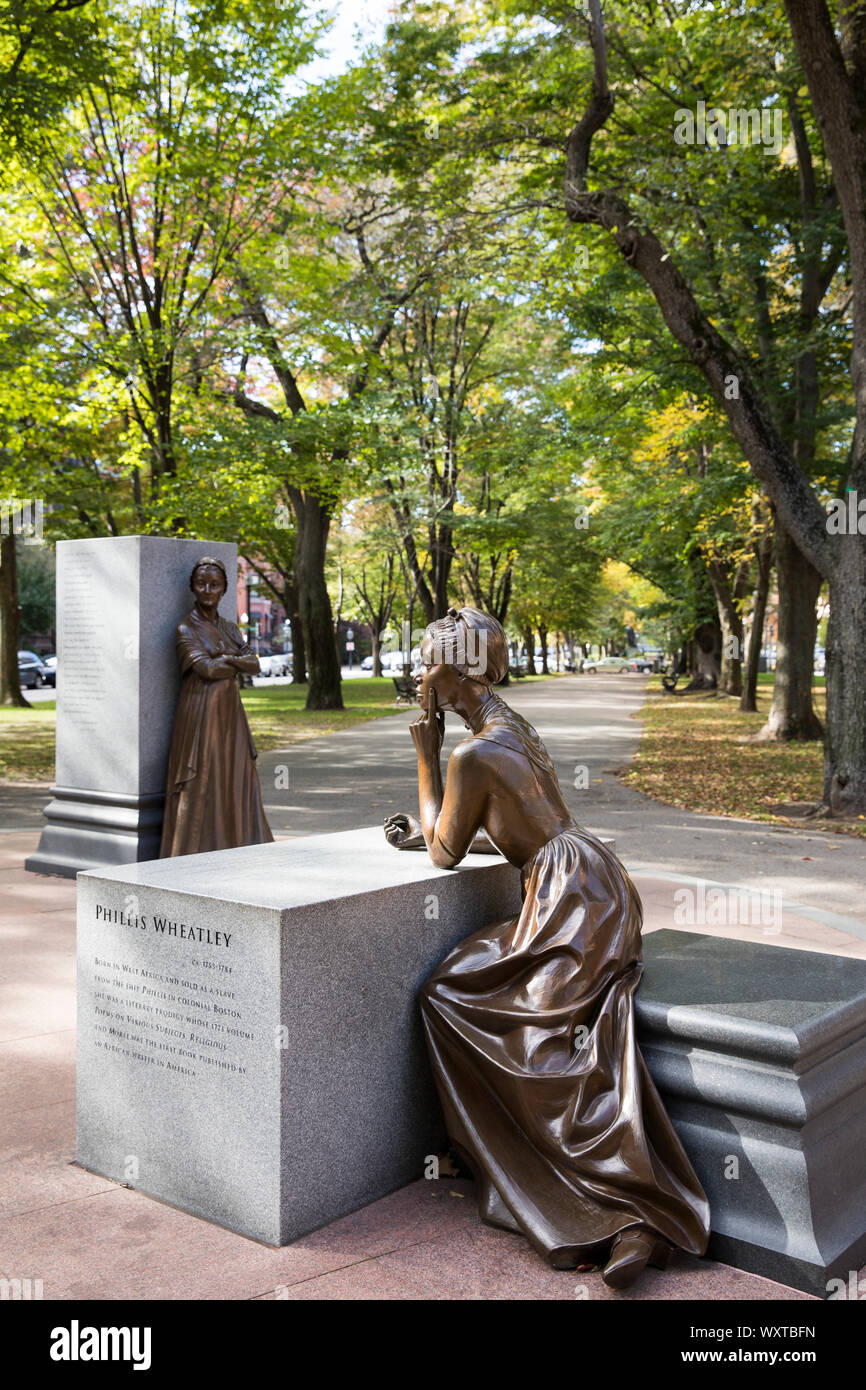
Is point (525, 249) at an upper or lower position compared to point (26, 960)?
upper

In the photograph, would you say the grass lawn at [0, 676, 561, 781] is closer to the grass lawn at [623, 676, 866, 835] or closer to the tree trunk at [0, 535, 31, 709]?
the tree trunk at [0, 535, 31, 709]

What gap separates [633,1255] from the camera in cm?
299

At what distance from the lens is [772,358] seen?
1598 cm

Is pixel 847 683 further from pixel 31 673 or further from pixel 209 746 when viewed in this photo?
→ pixel 31 673

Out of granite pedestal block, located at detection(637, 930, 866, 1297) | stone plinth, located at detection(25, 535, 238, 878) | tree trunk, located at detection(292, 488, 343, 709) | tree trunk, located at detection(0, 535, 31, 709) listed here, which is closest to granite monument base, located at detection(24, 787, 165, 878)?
stone plinth, located at detection(25, 535, 238, 878)

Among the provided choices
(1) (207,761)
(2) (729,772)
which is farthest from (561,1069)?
(2) (729,772)

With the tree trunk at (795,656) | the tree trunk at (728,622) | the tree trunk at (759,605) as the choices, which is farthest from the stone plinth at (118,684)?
the tree trunk at (728,622)

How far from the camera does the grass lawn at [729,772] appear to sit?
41.3ft

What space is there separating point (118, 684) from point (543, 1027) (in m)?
5.56

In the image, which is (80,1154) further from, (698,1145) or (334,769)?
(334,769)

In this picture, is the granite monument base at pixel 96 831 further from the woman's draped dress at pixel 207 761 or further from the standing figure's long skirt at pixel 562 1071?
the standing figure's long skirt at pixel 562 1071

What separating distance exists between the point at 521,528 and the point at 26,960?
27.8 m

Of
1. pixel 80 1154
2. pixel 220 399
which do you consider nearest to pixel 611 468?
pixel 220 399

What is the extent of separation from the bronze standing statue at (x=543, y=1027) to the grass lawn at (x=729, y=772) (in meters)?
8.09
